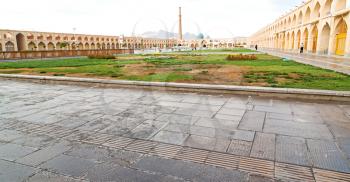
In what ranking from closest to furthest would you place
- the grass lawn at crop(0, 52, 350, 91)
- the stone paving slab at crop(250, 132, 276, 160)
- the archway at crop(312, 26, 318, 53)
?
the stone paving slab at crop(250, 132, 276, 160) → the grass lawn at crop(0, 52, 350, 91) → the archway at crop(312, 26, 318, 53)

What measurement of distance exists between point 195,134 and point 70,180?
199 cm

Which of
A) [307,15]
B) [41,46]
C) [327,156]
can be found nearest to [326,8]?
[307,15]

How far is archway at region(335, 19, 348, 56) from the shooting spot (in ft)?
79.2

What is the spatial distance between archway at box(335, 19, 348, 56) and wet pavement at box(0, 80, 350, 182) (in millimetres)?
23570

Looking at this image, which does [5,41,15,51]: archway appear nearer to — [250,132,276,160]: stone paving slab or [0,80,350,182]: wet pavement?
[0,80,350,182]: wet pavement

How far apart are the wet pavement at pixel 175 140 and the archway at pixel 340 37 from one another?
2357 centimetres

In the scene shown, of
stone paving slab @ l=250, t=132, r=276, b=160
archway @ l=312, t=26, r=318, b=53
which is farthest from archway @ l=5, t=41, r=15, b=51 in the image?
stone paving slab @ l=250, t=132, r=276, b=160

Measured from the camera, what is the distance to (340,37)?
24.4 m

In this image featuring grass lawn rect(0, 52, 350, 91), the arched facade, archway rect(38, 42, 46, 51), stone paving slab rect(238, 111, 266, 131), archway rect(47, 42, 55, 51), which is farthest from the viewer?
archway rect(47, 42, 55, 51)

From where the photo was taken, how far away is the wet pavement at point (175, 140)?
2742 millimetres

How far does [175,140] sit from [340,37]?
2766 cm

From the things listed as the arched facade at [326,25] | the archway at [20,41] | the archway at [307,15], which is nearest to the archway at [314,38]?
the arched facade at [326,25]

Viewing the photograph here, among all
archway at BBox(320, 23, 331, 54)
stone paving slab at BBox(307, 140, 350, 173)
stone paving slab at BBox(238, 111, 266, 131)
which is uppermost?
archway at BBox(320, 23, 331, 54)

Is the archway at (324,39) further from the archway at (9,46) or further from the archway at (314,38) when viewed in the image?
the archway at (9,46)
